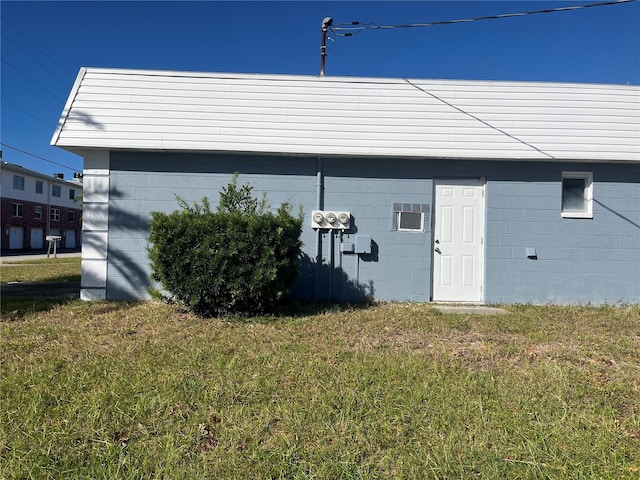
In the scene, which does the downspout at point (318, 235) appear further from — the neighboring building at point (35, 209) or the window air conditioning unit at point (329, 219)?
the neighboring building at point (35, 209)

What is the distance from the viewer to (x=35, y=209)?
36.0 m

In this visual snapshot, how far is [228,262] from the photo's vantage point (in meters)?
5.87

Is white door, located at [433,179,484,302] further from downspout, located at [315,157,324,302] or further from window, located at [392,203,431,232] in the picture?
downspout, located at [315,157,324,302]

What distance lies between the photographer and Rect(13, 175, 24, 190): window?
3354cm

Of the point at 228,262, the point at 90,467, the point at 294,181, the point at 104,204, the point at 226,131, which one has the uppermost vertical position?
the point at 226,131

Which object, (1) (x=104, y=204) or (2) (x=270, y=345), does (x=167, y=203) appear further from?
(2) (x=270, y=345)

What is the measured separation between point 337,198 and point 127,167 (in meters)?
3.92

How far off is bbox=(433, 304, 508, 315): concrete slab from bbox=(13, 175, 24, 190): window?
125ft

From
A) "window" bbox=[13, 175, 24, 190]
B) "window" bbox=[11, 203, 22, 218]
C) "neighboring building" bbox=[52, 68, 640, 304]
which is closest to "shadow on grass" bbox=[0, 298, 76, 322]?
"neighboring building" bbox=[52, 68, 640, 304]

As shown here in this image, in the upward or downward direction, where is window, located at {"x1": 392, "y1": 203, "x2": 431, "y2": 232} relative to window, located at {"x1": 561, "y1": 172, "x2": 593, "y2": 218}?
downward

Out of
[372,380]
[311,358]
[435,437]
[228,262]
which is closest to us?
[435,437]

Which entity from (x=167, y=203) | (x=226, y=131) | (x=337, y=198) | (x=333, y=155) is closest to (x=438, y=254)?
(x=337, y=198)

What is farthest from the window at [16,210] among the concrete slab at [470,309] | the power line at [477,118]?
the concrete slab at [470,309]

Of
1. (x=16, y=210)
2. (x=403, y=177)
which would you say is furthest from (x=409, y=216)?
(x=16, y=210)
